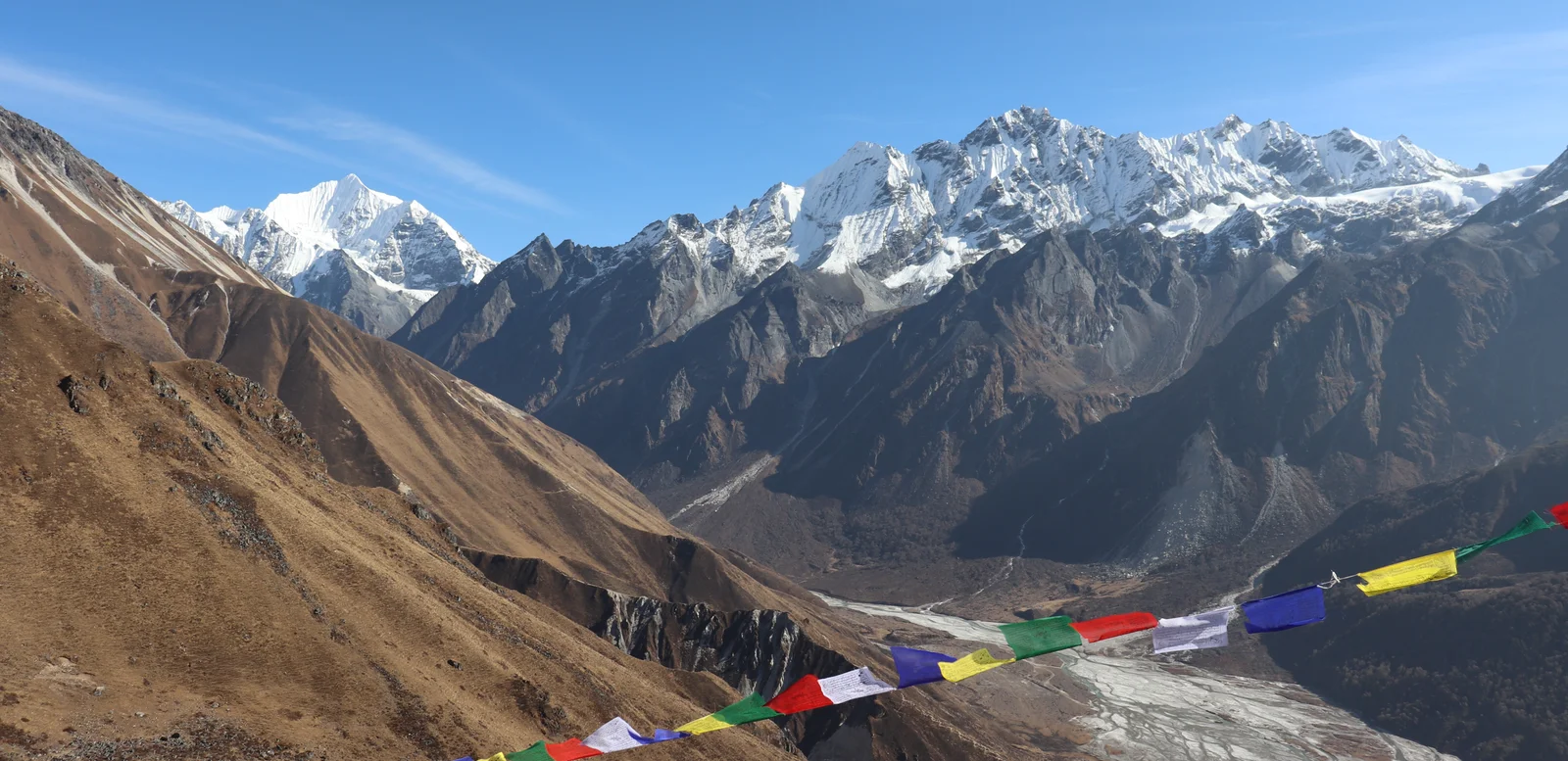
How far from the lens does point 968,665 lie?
1178 inches

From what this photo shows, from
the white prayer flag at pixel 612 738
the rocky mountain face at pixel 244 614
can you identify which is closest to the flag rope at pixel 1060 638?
the white prayer flag at pixel 612 738

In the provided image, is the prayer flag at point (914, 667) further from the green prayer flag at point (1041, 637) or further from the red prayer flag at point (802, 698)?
the red prayer flag at point (802, 698)

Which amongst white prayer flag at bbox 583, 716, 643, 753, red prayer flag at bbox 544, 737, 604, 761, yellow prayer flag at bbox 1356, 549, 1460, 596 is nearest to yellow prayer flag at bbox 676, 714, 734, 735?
white prayer flag at bbox 583, 716, 643, 753

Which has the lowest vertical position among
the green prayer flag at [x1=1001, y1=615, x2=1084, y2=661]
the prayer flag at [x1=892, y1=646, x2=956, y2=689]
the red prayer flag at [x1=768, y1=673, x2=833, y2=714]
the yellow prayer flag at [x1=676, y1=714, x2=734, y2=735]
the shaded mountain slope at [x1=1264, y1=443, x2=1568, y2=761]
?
the shaded mountain slope at [x1=1264, y1=443, x2=1568, y2=761]

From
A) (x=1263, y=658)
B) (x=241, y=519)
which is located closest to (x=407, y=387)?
(x=241, y=519)

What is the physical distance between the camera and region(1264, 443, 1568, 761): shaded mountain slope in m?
136

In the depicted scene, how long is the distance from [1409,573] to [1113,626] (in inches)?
327

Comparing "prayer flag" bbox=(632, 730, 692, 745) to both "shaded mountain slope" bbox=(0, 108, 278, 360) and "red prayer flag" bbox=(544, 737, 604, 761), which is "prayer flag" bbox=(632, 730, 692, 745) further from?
"shaded mountain slope" bbox=(0, 108, 278, 360)

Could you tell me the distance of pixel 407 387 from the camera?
609 ft

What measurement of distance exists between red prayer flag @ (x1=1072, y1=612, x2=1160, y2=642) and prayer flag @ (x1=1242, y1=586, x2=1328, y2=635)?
269 cm

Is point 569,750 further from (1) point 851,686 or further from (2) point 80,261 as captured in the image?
(2) point 80,261

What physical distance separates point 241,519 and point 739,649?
2436 inches

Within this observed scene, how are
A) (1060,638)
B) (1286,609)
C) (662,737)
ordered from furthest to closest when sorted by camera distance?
1. (662,737)
2. (1060,638)
3. (1286,609)

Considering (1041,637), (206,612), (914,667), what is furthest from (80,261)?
(1041,637)
